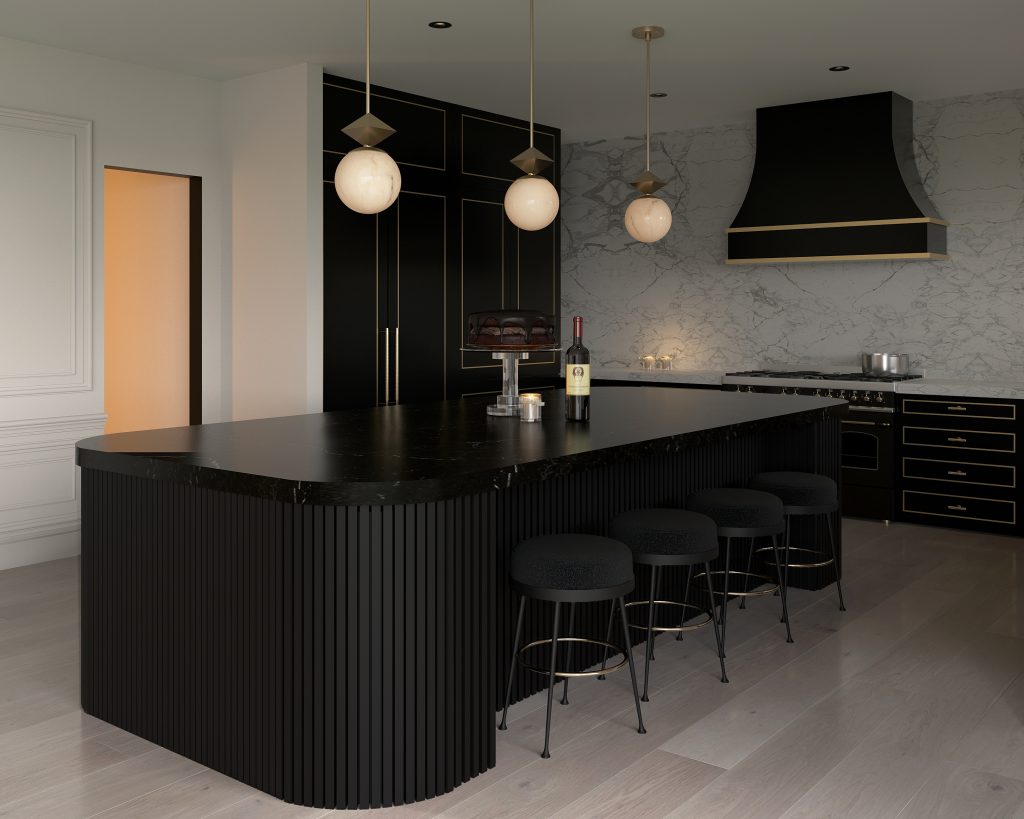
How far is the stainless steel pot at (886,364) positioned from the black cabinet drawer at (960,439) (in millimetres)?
Result: 524

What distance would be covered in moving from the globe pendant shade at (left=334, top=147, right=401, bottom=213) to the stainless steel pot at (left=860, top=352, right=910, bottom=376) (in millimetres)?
3912

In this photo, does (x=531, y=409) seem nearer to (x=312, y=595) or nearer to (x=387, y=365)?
(x=312, y=595)

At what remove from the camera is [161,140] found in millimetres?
5730

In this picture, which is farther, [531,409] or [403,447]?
[531,409]

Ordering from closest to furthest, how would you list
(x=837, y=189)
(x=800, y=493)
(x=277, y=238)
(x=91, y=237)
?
1. (x=800, y=493)
2. (x=91, y=237)
3. (x=277, y=238)
4. (x=837, y=189)

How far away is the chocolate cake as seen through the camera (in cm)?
373

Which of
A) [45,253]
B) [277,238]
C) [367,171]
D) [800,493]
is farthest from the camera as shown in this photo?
[277,238]

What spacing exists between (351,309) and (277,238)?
0.56m

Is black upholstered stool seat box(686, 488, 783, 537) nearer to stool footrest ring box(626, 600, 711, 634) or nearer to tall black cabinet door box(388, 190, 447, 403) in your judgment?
stool footrest ring box(626, 600, 711, 634)

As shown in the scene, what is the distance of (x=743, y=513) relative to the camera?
12.1ft

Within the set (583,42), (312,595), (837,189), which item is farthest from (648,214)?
(312,595)

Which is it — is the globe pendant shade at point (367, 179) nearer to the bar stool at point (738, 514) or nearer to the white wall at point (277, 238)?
the bar stool at point (738, 514)

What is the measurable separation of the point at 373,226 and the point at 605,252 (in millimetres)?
2437

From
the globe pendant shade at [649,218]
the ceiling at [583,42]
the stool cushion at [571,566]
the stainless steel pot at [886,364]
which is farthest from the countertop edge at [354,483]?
the stainless steel pot at [886,364]
